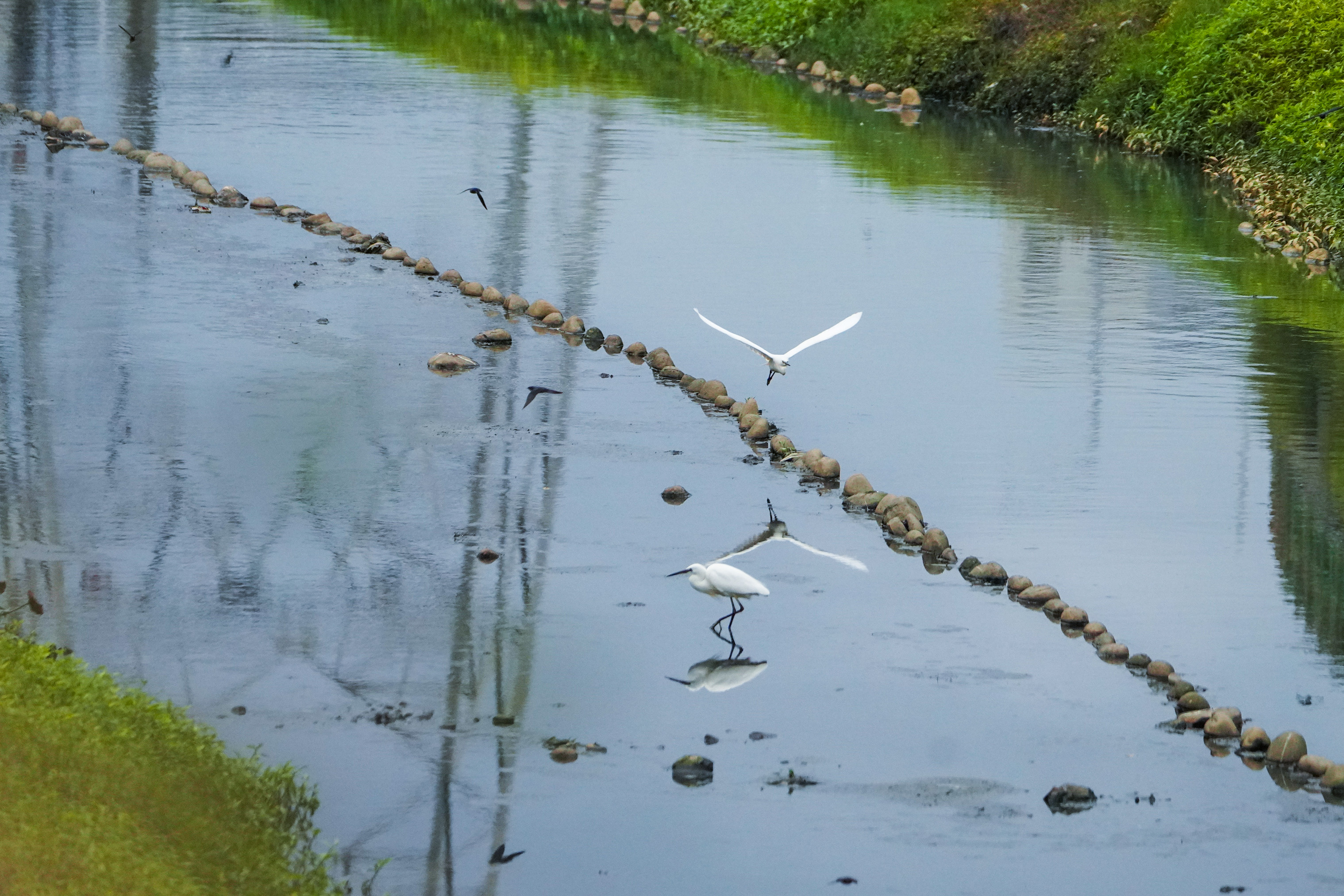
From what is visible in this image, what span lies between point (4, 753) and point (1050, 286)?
34.8 feet

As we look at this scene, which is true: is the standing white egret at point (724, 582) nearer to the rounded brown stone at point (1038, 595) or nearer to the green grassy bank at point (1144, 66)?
the rounded brown stone at point (1038, 595)

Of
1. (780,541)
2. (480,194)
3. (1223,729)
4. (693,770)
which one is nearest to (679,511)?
(780,541)

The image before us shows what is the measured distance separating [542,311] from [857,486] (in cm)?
413

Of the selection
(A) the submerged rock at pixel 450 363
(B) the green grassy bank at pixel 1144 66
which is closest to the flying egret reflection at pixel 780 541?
(A) the submerged rock at pixel 450 363

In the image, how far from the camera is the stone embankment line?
21.4 ft

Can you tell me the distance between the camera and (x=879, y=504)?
8992 mm

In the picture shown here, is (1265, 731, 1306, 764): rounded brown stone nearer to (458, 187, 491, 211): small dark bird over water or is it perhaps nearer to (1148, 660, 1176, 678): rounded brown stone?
(1148, 660, 1176, 678): rounded brown stone

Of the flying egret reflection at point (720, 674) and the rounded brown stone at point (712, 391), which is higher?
the rounded brown stone at point (712, 391)

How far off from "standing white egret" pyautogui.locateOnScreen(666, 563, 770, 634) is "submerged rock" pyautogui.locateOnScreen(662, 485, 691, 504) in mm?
1587

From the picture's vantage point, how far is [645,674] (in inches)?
276

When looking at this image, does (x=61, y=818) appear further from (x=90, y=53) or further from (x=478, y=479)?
(x=90, y=53)

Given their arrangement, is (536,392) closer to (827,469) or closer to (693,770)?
(827,469)

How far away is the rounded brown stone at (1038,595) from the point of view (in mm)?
7801

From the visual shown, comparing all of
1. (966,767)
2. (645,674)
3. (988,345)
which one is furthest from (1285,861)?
(988,345)
